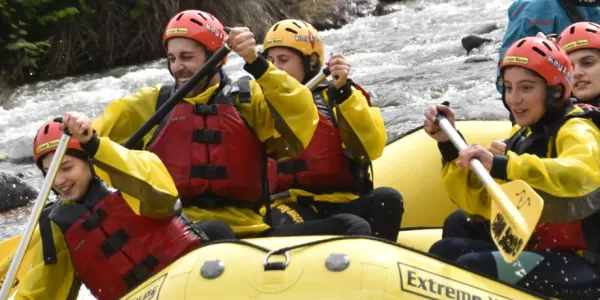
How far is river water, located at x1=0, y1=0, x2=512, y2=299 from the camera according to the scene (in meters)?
7.99

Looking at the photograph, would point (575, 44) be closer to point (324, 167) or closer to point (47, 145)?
point (324, 167)

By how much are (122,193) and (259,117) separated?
0.70 metres

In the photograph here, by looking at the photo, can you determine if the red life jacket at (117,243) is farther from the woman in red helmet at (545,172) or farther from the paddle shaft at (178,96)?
the woman in red helmet at (545,172)

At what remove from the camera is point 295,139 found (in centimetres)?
351

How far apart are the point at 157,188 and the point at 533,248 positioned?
122cm

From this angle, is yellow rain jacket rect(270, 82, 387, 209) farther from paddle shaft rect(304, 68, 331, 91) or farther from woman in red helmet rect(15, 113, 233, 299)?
woman in red helmet rect(15, 113, 233, 299)

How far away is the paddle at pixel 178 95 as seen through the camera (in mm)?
3502

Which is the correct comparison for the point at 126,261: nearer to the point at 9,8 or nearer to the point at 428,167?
the point at 428,167

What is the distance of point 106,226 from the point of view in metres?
3.21

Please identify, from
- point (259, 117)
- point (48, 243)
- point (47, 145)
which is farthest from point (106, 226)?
point (259, 117)

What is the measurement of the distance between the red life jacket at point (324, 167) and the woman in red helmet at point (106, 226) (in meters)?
0.89

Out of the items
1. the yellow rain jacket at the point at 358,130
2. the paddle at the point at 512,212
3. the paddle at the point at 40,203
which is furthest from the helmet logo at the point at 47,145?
the paddle at the point at 512,212

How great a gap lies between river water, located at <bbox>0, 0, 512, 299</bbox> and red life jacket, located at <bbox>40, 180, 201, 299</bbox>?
3325 millimetres

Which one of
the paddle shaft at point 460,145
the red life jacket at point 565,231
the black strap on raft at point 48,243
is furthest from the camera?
the black strap on raft at point 48,243
